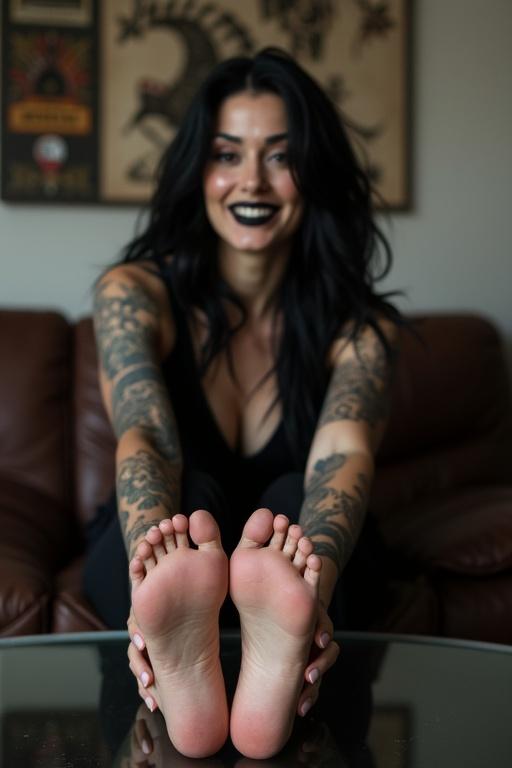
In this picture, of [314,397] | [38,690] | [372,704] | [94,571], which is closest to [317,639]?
[372,704]

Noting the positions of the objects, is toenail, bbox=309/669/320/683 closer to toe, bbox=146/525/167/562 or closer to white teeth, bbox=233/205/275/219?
toe, bbox=146/525/167/562

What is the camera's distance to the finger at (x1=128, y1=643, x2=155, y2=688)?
0.93 metres

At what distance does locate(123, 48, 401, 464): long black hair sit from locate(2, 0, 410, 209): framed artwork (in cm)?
75

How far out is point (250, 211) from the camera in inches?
60.0

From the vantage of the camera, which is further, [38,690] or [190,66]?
[190,66]

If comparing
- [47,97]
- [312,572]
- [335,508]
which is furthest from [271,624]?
[47,97]

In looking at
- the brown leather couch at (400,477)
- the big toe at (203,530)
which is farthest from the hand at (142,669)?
the brown leather couch at (400,477)

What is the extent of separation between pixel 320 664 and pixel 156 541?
193mm

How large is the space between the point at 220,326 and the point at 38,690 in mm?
765

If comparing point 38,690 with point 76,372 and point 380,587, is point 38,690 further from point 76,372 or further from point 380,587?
point 76,372

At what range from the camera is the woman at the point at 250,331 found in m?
1.34

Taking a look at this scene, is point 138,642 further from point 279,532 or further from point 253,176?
point 253,176

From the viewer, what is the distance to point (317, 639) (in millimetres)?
938

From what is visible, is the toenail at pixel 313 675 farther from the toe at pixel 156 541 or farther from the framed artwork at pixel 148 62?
the framed artwork at pixel 148 62
